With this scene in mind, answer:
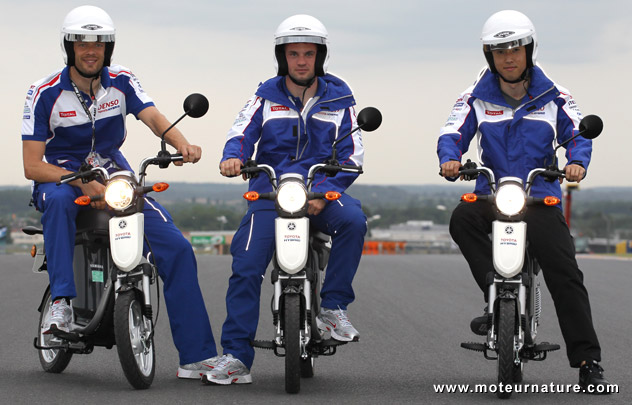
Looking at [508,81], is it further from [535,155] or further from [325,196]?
[325,196]

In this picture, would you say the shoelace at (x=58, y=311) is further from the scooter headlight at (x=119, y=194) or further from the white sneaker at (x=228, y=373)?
the white sneaker at (x=228, y=373)

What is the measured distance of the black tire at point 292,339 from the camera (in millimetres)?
6555

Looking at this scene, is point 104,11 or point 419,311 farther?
point 419,311

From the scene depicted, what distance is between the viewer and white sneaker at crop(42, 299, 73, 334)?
675 centimetres

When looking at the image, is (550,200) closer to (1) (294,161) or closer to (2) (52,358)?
(1) (294,161)

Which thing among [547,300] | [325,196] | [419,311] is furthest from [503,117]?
[547,300]

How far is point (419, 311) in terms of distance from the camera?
13016 mm

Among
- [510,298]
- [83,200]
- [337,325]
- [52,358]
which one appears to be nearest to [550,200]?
[510,298]

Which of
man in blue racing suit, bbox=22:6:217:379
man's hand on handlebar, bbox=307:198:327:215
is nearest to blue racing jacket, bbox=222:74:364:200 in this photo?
man's hand on handlebar, bbox=307:198:327:215

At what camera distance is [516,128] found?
7.21 metres

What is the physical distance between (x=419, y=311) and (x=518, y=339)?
253 inches

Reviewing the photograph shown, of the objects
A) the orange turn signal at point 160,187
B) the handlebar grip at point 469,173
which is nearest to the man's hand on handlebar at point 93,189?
the orange turn signal at point 160,187

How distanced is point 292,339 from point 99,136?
202cm

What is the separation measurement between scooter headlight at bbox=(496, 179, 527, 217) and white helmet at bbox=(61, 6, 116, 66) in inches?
106
